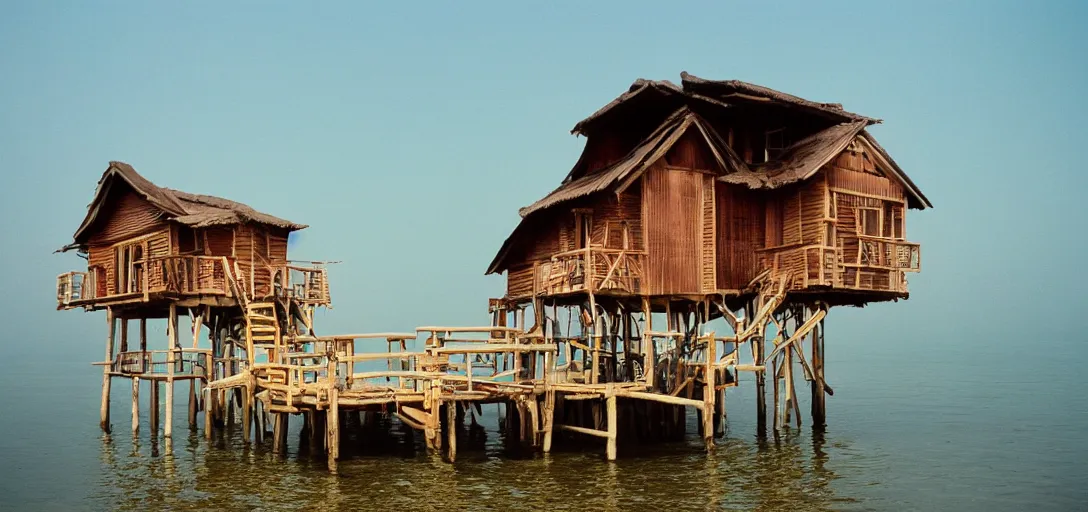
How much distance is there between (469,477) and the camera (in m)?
31.2

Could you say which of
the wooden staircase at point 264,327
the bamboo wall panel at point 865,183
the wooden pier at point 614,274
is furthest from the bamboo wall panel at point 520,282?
the bamboo wall panel at point 865,183

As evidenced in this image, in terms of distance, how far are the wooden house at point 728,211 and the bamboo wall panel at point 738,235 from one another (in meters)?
0.03

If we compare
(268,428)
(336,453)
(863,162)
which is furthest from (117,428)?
(863,162)

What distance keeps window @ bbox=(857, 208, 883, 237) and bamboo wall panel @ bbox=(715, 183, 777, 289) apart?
112 inches

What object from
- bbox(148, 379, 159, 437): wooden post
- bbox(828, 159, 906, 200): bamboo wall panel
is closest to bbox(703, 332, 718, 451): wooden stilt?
bbox(828, 159, 906, 200): bamboo wall panel

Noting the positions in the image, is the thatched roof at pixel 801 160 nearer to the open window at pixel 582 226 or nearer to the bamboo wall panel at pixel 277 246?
the open window at pixel 582 226

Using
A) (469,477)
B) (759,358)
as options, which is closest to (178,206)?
(469,477)

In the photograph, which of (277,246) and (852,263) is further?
(277,246)

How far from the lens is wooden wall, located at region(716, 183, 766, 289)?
121ft

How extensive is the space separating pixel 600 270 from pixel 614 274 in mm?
445

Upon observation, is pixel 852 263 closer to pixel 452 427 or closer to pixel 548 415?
pixel 548 415

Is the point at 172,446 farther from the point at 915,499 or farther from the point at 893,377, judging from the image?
the point at 893,377

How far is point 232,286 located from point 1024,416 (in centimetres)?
3583

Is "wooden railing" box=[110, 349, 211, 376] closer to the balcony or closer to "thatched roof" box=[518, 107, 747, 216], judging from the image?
the balcony
